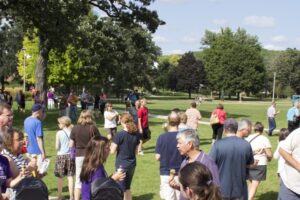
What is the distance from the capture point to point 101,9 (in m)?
32.8

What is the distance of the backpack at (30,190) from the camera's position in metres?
2.81

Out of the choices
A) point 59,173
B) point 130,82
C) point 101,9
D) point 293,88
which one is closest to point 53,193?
point 59,173

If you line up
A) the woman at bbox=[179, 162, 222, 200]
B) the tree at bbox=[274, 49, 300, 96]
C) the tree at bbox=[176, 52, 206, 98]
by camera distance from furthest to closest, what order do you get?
the tree at bbox=[274, 49, 300, 96], the tree at bbox=[176, 52, 206, 98], the woman at bbox=[179, 162, 222, 200]

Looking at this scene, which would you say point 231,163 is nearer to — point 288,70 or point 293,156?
point 293,156

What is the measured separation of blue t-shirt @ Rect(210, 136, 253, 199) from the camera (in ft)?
21.9

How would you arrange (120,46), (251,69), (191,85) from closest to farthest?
1. (120,46)
2. (251,69)
3. (191,85)

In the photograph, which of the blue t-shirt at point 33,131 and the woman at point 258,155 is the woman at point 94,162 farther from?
the woman at point 258,155

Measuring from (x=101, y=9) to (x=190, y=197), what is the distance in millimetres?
30315

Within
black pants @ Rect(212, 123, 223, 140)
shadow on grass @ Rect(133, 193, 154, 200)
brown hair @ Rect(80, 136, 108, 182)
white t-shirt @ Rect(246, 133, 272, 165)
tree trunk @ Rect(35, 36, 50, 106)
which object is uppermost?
tree trunk @ Rect(35, 36, 50, 106)

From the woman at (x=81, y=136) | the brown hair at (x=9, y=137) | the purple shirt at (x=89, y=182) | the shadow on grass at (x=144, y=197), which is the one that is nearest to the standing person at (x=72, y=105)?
the shadow on grass at (x=144, y=197)

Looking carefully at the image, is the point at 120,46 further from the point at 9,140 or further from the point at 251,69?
the point at 251,69

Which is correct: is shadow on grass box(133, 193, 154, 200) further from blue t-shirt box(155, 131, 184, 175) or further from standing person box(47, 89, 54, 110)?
standing person box(47, 89, 54, 110)

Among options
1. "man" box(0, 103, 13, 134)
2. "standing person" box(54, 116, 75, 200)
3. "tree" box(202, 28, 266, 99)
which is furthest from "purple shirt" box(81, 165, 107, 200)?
"tree" box(202, 28, 266, 99)

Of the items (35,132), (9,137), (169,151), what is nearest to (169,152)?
(169,151)
